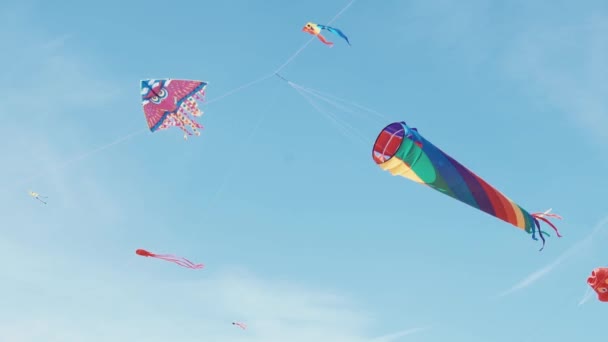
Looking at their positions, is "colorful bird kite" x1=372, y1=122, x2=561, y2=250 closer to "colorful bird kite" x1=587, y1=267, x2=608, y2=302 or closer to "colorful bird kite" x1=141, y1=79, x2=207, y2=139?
"colorful bird kite" x1=587, y1=267, x2=608, y2=302

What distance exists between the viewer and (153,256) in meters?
27.8

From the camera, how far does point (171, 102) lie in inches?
1395

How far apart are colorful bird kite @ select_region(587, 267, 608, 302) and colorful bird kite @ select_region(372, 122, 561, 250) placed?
6.56 metres

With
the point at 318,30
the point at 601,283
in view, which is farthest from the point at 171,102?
the point at 601,283

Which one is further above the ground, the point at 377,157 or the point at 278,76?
the point at 278,76

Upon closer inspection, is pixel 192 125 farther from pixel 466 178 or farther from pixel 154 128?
pixel 466 178

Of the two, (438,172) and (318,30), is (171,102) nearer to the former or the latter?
(318,30)

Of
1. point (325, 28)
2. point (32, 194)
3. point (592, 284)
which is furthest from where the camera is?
point (32, 194)

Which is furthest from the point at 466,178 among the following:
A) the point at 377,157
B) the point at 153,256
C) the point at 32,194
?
the point at 32,194

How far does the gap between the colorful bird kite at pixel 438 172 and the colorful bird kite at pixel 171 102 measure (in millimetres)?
15635

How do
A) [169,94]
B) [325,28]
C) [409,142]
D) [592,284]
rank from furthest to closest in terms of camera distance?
[169,94]
[325,28]
[592,284]
[409,142]

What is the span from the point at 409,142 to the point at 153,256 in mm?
12595

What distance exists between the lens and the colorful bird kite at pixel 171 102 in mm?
35031

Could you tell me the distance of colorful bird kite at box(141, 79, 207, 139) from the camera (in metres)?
35.0
